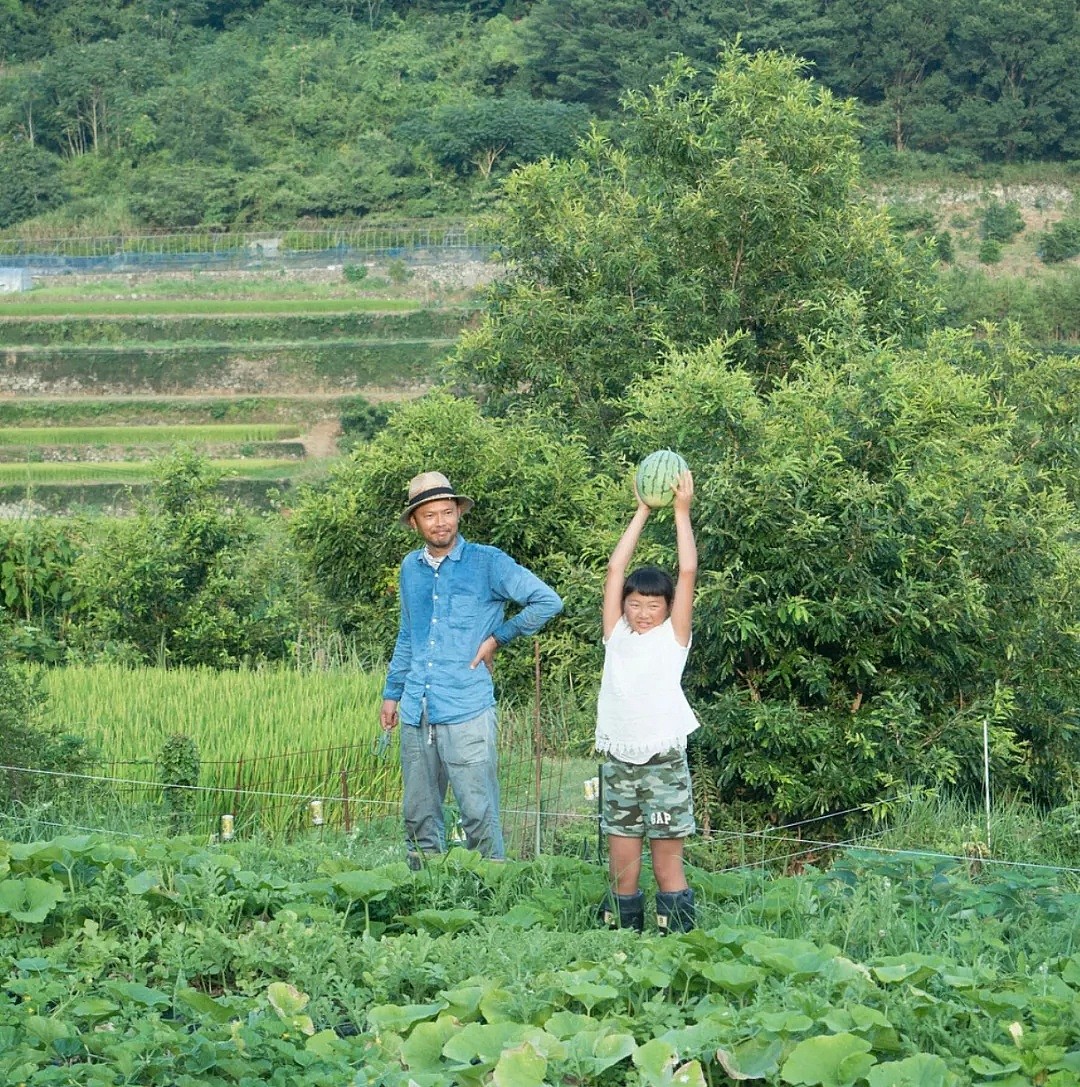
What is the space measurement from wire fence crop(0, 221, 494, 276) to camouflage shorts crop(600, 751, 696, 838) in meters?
40.3

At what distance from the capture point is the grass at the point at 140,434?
3434cm

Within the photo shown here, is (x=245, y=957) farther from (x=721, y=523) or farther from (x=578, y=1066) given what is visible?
(x=721, y=523)

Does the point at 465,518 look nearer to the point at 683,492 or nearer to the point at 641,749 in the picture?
the point at 683,492

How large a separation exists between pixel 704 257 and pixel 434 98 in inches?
2141

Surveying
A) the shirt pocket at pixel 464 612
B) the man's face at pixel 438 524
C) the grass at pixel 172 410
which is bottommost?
the shirt pocket at pixel 464 612

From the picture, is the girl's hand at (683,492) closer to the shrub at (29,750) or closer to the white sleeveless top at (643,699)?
the white sleeveless top at (643,699)

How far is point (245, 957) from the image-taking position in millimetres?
3555

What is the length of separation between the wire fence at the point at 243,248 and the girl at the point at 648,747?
40184mm

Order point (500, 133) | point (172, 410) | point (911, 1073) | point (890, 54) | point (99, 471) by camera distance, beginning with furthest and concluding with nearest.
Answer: point (890, 54), point (500, 133), point (172, 410), point (99, 471), point (911, 1073)

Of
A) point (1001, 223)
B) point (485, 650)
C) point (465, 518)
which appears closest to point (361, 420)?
point (1001, 223)

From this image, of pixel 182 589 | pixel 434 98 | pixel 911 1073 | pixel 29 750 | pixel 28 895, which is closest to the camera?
pixel 911 1073

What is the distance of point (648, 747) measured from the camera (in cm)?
402

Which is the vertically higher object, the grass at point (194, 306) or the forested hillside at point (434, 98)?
the forested hillside at point (434, 98)

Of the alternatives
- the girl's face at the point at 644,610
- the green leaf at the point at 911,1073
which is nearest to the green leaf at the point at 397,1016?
the green leaf at the point at 911,1073
